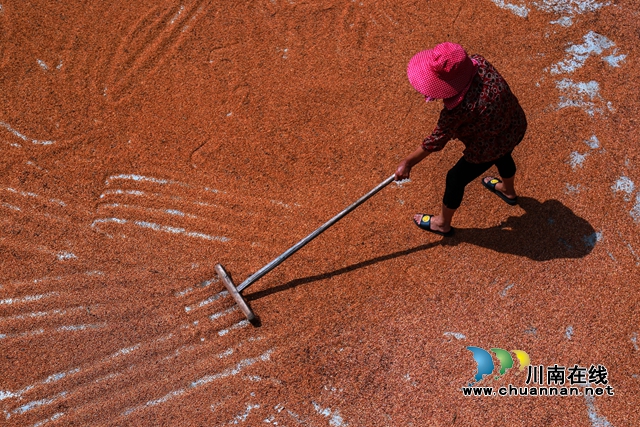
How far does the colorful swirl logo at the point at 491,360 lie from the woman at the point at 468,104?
1.17 m

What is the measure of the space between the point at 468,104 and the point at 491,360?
1.64 m

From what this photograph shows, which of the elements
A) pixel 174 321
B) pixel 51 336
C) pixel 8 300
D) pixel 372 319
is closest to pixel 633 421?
pixel 372 319

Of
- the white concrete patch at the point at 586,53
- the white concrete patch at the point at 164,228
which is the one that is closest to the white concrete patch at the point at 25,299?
the white concrete patch at the point at 164,228

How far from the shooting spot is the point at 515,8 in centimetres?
521

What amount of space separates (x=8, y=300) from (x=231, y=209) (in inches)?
63.8

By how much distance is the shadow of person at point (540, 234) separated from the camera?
3879 mm

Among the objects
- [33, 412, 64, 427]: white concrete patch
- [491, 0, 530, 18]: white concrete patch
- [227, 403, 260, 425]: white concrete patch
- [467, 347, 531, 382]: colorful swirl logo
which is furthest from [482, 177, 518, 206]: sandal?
[33, 412, 64, 427]: white concrete patch

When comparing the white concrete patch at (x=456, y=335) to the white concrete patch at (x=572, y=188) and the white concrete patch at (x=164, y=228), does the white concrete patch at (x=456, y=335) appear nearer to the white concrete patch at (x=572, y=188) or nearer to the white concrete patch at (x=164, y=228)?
the white concrete patch at (x=572, y=188)

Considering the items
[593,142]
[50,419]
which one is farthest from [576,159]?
[50,419]

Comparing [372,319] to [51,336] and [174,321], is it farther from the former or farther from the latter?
[51,336]

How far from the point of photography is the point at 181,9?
16.7ft

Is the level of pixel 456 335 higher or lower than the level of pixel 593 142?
lower

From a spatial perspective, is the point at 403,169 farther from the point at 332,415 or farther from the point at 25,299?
the point at 25,299

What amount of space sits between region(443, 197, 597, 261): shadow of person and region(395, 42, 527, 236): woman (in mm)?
684
